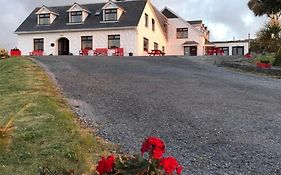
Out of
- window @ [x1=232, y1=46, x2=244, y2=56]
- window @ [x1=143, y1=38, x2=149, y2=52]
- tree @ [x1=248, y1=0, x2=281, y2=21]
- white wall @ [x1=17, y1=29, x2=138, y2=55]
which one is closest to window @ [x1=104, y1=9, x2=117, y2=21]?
white wall @ [x1=17, y1=29, x2=138, y2=55]

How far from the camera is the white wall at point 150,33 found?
4253cm

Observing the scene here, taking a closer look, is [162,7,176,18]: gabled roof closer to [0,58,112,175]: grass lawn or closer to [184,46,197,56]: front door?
[184,46,197,56]: front door

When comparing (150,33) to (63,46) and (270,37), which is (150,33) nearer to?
(63,46)

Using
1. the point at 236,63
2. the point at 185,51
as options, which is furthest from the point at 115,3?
the point at 236,63

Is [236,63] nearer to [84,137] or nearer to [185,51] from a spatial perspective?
[84,137]

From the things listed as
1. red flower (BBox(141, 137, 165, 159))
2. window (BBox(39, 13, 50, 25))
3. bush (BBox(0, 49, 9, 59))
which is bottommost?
red flower (BBox(141, 137, 165, 159))

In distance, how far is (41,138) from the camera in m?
6.96

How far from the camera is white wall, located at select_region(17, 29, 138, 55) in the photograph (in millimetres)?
41781

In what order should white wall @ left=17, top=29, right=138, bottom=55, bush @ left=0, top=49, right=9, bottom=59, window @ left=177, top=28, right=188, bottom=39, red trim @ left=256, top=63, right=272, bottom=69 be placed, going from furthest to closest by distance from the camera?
window @ left=177, top=28, right=188, bottom=39
white wall @ left=17, top=29, right=138, bottom=55
bush @ left=0, top=49, right=9, bottom=59
red trim @ left=256, top=63, right=272, bottom=69

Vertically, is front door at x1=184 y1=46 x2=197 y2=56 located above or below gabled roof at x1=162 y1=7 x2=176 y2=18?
below

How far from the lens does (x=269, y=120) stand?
9.30 metres

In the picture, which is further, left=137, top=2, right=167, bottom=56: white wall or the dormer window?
the dormer window

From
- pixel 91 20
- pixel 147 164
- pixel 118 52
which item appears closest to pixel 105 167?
pixel 147 164

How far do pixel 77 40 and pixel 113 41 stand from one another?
3796mm
